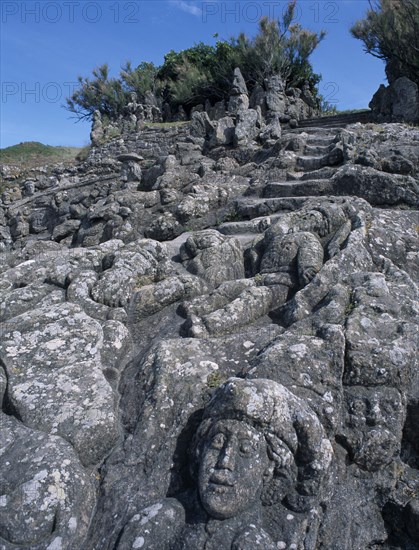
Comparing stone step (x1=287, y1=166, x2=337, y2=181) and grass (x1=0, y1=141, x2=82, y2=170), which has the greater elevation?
grass (x1=0, y1=141, x2=82, y2=170)

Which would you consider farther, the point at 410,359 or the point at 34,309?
the point at 34,309

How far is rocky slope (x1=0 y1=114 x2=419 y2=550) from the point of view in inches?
143

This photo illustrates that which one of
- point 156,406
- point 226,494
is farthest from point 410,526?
point 156,406

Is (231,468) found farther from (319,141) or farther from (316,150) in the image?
(319,141)

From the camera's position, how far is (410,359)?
450 centimetres

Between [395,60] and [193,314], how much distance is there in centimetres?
2251

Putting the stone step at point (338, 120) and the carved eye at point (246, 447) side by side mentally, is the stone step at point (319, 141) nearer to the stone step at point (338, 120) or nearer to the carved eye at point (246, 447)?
the stone step at point (338, 120)

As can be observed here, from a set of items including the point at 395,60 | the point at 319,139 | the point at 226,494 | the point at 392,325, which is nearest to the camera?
the point at 226,494

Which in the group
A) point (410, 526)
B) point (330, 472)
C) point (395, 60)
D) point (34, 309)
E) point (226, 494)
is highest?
point (395, 60)

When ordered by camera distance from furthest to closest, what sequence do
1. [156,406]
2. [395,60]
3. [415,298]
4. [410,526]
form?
[395,60] < [415,298] < [156,406] < [410,526]

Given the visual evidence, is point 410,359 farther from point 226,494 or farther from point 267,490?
point 226,494

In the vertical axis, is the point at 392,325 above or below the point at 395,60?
below

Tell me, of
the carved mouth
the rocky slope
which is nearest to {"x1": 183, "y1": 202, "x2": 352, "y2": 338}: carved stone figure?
the rocky slope

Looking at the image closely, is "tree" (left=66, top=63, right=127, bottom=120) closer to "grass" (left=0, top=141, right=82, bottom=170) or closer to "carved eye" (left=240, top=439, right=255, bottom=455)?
"grass" (left=0, top=141, right=82, bottom=170)
